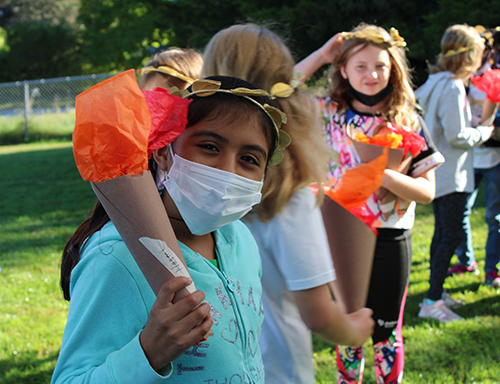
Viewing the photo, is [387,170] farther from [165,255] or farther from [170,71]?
[165,255]

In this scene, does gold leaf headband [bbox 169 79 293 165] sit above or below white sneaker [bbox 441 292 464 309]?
above

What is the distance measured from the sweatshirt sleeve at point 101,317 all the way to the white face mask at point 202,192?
220 millimetres

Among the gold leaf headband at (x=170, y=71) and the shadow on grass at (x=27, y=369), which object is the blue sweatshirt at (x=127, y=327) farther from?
the shadow on grass at (x=27, y=369)

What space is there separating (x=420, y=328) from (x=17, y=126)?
17358 millimetres

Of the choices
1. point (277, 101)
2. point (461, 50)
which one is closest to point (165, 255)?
point (277, 101)

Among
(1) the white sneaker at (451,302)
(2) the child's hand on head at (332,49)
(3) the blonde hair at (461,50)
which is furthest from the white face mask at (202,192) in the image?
(1) the white sneaker at (451,302)

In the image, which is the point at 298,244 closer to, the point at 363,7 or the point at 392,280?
the point at 392,280

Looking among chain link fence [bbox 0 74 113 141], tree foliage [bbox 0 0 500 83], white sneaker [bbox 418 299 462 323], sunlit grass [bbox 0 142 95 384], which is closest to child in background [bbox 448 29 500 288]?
white sneaker [bbox 418 299 462 323]

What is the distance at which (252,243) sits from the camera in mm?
1539

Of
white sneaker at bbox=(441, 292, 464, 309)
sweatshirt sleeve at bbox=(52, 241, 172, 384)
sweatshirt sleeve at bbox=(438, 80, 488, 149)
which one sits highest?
sweatshirt sleeve at bbox=(52, 241, 172, 384)

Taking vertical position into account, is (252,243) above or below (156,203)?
below

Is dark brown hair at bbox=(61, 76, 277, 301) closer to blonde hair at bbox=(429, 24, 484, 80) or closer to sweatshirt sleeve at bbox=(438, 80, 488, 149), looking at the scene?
sweatshirt sleeve at bbox=(438, 80, 488, 149)

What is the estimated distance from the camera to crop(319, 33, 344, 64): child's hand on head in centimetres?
305

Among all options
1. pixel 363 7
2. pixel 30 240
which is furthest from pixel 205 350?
pixel 363 7
